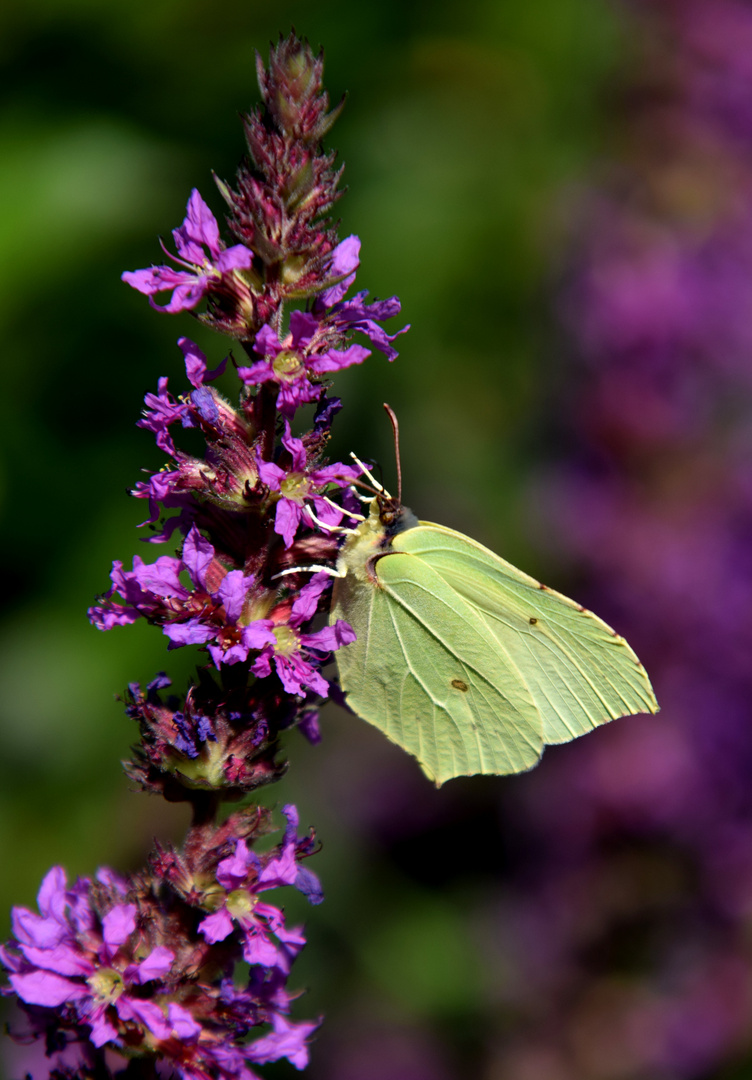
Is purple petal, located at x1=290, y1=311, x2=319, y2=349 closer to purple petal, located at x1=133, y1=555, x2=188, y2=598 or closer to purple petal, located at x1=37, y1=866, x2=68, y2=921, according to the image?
purple petal, located at x1=133, y1=555, x2=188, y2=598

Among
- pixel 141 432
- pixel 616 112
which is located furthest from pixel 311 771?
pixel 616 112

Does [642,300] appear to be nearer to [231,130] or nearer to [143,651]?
[231,130]

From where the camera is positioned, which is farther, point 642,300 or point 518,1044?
point 642,300

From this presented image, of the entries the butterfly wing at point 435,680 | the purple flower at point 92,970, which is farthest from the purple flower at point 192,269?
the purple flower at point 92,970

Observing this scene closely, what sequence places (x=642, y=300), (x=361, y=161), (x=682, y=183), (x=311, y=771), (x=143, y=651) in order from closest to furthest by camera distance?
1. (x=143, y=651)
2. (x=361, y=161)
3. (x=642, y=300)
4. (x=682, y=183)
5. (x=311, y=771)

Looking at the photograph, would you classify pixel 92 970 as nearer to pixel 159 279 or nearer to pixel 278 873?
pixel 278 873

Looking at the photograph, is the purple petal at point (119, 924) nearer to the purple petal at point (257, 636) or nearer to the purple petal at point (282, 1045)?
the purple petal at point (282, 1045)
